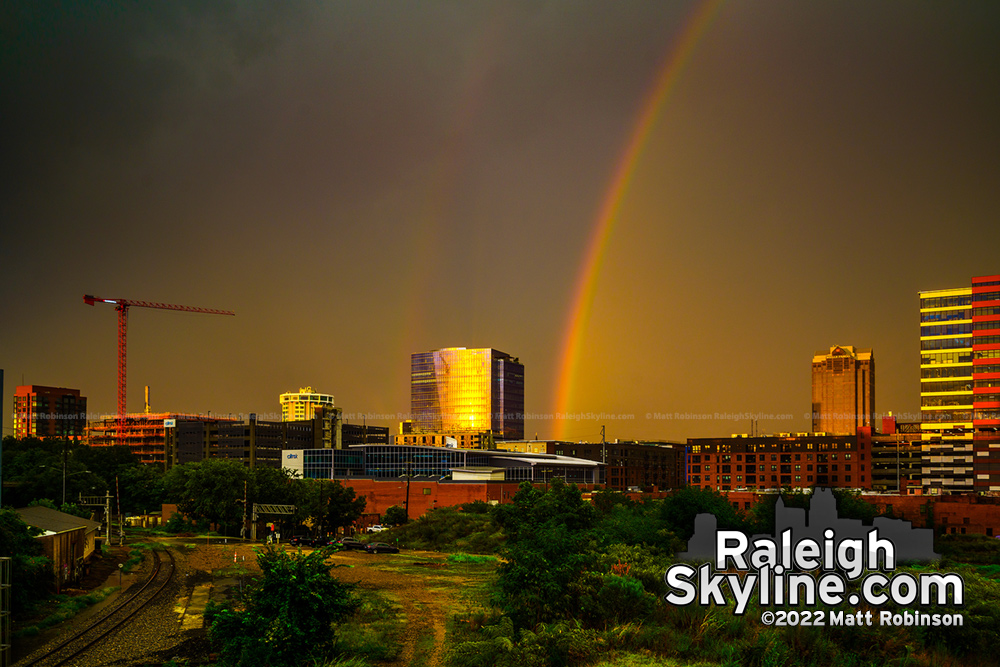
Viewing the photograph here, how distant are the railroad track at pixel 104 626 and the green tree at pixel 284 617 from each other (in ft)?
26.3

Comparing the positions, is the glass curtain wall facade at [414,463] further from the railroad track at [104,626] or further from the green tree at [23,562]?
the green tree at [23,562]

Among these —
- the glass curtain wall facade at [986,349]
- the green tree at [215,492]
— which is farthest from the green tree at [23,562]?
the glass curtain wall facade at [986,349]

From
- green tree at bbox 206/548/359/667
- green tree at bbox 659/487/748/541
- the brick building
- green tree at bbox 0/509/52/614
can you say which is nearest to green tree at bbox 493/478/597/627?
green tree at bbox 206/548/359/667

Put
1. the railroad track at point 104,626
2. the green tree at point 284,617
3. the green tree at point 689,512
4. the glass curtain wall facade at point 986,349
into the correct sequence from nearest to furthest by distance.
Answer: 1. the green tree at point 284,617
2. the railroad track at point 104,626
3. the green tree at point 689,512
4. the glass curtain wall facade at point 986,349

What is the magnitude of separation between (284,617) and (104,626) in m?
15.7

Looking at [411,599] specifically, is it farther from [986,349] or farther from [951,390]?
[951,390]

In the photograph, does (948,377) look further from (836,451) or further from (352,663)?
(352,663)

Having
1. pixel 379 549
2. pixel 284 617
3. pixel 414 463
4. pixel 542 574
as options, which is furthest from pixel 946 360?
pixel 284 617

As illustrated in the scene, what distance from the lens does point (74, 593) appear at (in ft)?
149

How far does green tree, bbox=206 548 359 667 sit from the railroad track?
26.3ft

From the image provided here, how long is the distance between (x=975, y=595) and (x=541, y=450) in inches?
6420

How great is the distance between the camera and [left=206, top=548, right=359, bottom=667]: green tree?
81.0 feet

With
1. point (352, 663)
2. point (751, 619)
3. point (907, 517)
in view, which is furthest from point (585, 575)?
point (907, 517)

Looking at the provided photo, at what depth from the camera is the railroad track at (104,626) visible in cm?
3016
